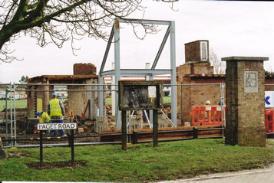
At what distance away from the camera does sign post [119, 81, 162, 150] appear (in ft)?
40.8

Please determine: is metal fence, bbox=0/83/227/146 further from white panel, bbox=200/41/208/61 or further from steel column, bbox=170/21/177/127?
white panel, bbox=200/41/208/61

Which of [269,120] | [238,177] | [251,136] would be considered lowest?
[238,177]

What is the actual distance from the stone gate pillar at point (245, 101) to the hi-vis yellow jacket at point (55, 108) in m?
5.84

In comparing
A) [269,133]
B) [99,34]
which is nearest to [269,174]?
[99,34]

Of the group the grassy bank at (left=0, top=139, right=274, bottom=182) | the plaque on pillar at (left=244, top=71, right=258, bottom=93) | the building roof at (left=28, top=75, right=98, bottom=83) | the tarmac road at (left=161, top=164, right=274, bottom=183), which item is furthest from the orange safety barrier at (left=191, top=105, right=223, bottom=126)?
the tarmac road at (left=161, top=164, right=274, bottom=183)

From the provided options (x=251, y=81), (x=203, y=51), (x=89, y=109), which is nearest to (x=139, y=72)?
(x=251, y=81)

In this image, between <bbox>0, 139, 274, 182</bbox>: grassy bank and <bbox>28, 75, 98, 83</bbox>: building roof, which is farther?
<bbox>28, 75, 98, 83</bbox>: building roof

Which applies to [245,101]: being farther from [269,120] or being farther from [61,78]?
[61,78]

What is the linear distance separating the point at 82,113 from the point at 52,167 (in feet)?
45.5

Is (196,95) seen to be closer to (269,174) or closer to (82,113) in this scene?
(82,113)

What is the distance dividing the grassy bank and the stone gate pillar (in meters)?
0.53

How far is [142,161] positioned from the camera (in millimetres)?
10266

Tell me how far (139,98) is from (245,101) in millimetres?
2904

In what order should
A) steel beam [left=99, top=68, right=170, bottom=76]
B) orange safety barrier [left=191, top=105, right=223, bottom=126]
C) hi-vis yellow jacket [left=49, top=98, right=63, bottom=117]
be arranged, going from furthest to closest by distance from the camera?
orange safety barrier [left=191, top=105, right=223, bottom=126] → steel beam [left=99, top=68, right=170, bottom=76] → hi-vis yellow jacket [left=49, top=98, right=63, bottom=117]
